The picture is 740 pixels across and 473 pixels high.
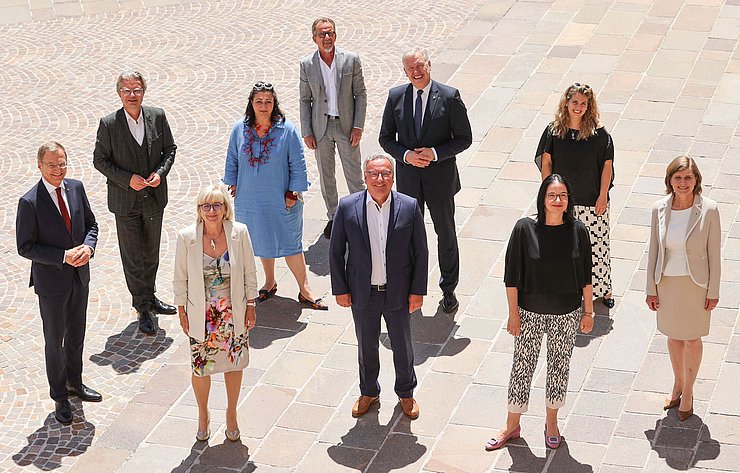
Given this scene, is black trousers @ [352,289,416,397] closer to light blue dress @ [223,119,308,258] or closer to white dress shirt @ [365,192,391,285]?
white dress shirt @ [365,192,391,285]

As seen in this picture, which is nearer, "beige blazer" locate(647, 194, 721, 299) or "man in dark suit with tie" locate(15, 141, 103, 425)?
"beige blazer" locate(647, 194, 721, 299)

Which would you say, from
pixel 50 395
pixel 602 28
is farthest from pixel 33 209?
pixel 602 28

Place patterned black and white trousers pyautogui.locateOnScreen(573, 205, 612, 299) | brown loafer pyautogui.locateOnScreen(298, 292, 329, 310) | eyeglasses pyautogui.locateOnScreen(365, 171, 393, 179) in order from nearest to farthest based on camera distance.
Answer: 1. eyeglasses pyautogui.locateOnScreen(365, 171, 393, 179)
2. patterned black and white trousers pyautogui.locateOnScreen(573, 205, 612, 299)
3. brown loafer pyautogui.locateOnScreen(298, 292, 329, 310)

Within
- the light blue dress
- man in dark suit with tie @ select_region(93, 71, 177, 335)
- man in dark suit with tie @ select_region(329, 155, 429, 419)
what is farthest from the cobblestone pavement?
man in dark suit with tie @ select_region(329, 155, 429, 419)

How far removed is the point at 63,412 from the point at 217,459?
136 cm

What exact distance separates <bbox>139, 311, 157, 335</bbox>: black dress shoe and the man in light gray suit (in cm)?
212

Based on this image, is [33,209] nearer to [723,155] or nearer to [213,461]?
[213,461]

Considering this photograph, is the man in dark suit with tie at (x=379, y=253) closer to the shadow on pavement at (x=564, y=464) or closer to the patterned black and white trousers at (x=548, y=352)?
the patterned black and white trousers at (x=548, y=352)

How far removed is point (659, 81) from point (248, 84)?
4.85m

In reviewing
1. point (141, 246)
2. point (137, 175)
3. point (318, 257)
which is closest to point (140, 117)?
point (137, 175)

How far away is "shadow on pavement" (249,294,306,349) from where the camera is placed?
10172 mm

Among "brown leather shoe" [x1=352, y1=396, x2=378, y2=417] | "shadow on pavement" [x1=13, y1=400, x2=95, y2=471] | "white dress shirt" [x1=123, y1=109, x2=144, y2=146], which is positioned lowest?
"shadow on pavement" [x1=13, y1=400, x2=95, y2=471]

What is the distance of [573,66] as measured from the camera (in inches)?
588

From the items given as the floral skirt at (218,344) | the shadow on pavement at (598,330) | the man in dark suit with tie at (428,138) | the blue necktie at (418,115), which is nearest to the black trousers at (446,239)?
the man in dark suit with tie at (428,138)
